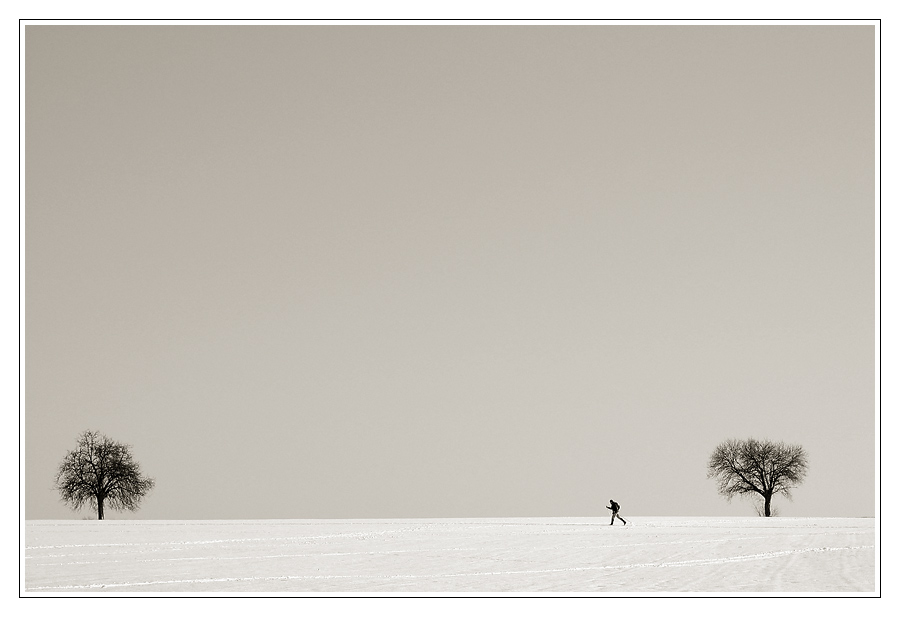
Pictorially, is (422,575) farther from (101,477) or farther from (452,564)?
(101,477)

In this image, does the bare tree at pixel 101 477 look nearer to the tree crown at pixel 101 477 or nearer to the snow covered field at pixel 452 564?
the tree crown at pixel 101 477

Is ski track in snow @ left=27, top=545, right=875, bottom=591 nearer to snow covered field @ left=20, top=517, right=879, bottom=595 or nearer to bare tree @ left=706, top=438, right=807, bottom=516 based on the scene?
snow covered field @ left=20, top=517, right=879, bottom=595

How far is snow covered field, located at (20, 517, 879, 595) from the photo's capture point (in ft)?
74.3

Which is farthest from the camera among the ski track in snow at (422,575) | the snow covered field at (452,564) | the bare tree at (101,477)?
the bare tree at (101,477)

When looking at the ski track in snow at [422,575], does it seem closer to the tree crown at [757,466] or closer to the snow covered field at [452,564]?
the snow covered field at [452,564]

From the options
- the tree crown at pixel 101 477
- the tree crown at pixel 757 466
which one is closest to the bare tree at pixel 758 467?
the tree crown at pixel 757 466

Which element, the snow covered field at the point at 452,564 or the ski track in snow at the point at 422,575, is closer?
the snow covered field at the point at 452,564

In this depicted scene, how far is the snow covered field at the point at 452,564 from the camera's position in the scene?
2266cm

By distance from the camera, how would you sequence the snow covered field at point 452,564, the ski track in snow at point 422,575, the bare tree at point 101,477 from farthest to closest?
the bare tree at point 101,477
the ski track in snow at point 422,575
the snow covered field at point 452,564

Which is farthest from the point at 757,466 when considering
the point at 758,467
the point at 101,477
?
the point at 101,477

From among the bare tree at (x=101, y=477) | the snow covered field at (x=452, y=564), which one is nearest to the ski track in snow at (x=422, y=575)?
the snow covered field at (x=452, y=564)

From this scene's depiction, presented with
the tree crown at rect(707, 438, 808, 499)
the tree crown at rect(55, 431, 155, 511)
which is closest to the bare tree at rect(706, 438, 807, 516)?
the tree crown at rect(707, 438, 808, 499)
